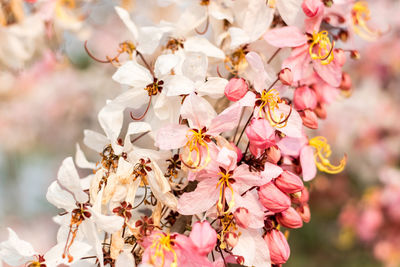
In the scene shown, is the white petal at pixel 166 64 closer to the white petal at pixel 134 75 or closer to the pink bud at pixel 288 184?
the white petal at pixel 134 75

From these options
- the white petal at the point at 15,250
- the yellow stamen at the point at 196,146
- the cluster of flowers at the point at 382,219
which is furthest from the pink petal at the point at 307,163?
the cluster of flowers at the point at 382,219

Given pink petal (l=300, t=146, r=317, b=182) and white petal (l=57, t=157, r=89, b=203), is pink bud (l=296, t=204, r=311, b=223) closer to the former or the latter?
pink petal (l=300, t=146, r=317, b=182)

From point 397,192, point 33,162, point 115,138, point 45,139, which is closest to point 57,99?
point 45,139

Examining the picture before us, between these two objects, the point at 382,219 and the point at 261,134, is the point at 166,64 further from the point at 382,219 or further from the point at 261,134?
the point at 382,219

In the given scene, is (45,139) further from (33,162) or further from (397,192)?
(397,192)

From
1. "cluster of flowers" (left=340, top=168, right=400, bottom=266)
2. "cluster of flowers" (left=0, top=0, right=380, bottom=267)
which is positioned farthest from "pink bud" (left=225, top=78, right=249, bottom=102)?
"cluster of flowers" (left=340, top=168, right=400, bottom=266)

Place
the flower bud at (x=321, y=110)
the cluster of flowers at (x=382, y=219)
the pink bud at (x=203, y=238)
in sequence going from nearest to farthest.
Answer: the pink bud at (x=203, y=238)
the flower bud at (x=321, y=110)
the cluster of flowers at (x=382, y=219)
